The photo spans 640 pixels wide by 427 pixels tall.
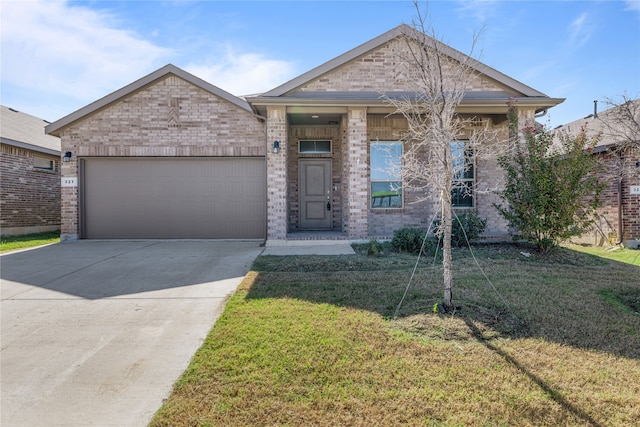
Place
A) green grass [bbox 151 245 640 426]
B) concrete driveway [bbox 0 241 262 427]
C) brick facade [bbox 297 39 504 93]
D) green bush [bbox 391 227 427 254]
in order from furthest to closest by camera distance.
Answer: brick facade [bbox 297 39 504 93], green bush [bbox 391 227 427 254], concrete driveway [bbox 0 241 262 427], green grass [bbox 151 245 640 426]

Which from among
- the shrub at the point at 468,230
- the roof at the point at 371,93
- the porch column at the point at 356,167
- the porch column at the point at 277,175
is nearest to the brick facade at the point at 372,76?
the roof at the point at 371,93

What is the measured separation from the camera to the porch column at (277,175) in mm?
8875

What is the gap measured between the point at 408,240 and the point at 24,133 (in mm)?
14745

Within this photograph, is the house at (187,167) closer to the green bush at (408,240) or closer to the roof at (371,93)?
the roof at (371,93)

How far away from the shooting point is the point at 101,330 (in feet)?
12.1

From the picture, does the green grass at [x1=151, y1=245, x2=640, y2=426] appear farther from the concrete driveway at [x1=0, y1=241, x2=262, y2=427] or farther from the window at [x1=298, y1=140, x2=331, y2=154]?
the window at [x1=298, y1=140, x2=331, y2=154]

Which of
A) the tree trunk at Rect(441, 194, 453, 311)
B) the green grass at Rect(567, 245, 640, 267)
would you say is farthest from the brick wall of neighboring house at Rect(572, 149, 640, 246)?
the tree trunk at Rect(441, 194, 453, 311)

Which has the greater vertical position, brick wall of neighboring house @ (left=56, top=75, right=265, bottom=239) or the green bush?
brick wall of neighboring house @ (left=56, top=75, right=265, bottom=239)

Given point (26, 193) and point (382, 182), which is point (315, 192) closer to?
point (382, 182)

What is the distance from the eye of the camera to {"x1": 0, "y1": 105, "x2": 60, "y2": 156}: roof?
12305mm

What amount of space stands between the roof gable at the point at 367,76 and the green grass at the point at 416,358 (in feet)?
19.0

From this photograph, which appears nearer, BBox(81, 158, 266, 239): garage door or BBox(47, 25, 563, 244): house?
BBox(47, 25, 563, 244): house

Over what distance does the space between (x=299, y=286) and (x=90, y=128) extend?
8859 mm

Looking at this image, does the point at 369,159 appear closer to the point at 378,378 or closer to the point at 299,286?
the point at 299,286
